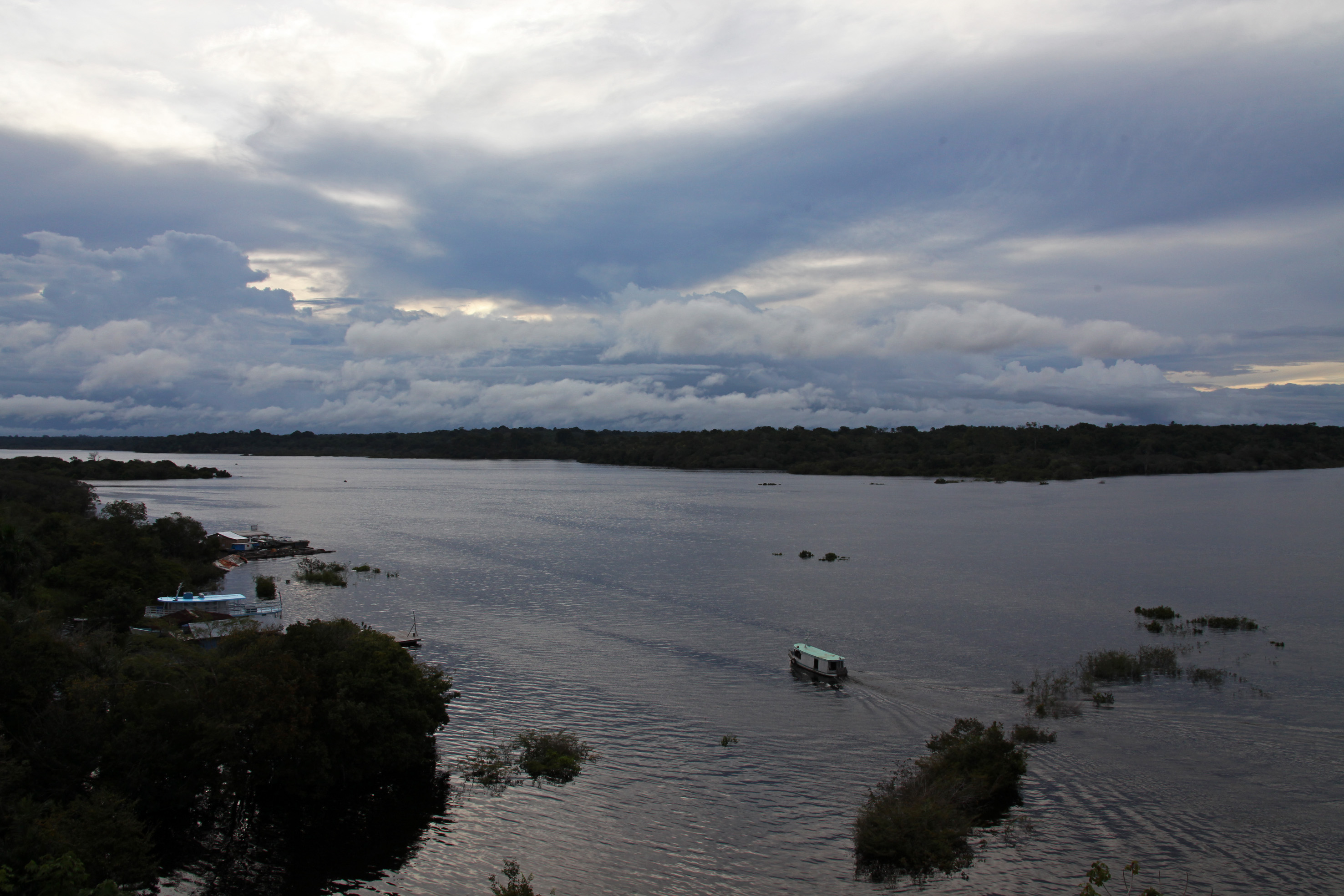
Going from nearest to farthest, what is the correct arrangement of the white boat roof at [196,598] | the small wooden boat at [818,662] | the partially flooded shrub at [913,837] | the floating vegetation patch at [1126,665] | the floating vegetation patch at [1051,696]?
1. the partially flooded shrub at [913,837]
2. the floating vegetation patch at [1051,696]
3. the small wooden boat at [818,662]
4. the floating vegetation patch at [1126,665]
5. the white boat roof at [196,598]

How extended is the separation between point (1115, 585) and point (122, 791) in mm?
63430

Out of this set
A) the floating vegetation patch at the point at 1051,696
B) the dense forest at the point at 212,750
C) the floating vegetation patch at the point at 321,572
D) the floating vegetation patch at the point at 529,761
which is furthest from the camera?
the floating vegetation patch at the point at 321,572

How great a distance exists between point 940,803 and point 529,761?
45.9 feet

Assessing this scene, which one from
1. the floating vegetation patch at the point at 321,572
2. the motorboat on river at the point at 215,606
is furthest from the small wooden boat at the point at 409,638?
the floating vegetation patch at the point at 321,572

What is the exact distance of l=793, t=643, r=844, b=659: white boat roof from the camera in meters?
39.9

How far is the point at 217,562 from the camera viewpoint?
76.2 m

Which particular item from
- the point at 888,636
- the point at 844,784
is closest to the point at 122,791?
the point at 844,784

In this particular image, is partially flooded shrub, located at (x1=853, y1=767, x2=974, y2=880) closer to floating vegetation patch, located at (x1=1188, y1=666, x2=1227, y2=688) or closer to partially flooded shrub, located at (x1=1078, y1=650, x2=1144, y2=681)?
partially flooded shrub, located at (x1=1078, y1=650, x2=1144, y2=681)

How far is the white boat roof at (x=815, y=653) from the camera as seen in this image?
39.9m

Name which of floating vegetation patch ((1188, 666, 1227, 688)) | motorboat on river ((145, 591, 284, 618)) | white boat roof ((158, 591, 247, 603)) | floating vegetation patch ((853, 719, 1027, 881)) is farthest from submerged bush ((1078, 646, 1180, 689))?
white boat roof ((158, 591, 247, 603))

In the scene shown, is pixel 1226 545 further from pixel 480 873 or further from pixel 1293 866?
pixel 480 873

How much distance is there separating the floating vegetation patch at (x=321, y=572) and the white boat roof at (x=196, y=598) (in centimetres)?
1073

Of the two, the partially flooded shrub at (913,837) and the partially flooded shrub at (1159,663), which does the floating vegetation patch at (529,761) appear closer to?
the partially flooded shrub at (913,837)

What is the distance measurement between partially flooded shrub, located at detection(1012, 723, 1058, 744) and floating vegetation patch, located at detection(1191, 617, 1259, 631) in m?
24.6
